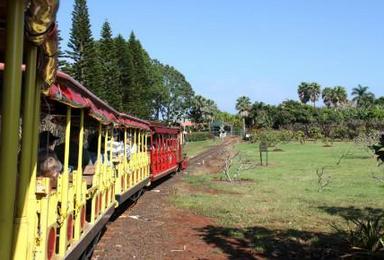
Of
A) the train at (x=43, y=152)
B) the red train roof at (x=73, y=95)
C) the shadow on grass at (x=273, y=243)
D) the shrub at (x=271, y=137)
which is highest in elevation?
the shrub at (x=271, y=137)

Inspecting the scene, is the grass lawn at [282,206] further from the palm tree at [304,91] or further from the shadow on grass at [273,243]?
the palm tree at [304,91]

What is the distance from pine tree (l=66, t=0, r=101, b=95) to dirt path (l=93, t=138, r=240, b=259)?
55.0 ft

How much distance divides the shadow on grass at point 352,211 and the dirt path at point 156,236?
3.12 meters

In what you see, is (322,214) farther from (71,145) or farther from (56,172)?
(56,172)

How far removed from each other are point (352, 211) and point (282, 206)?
1.71 m

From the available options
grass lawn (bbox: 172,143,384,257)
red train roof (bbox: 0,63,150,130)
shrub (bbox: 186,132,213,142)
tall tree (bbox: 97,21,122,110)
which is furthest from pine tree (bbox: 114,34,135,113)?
shrub (bbox: 186,132,213,142)

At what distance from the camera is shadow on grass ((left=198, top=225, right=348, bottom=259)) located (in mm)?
8625

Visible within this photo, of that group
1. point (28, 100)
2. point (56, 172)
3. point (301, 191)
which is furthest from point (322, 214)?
point (28, 100)

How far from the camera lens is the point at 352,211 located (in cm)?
1309

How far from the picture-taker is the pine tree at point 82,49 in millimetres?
29359

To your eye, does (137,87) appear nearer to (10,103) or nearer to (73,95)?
(73,95)

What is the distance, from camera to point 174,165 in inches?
956

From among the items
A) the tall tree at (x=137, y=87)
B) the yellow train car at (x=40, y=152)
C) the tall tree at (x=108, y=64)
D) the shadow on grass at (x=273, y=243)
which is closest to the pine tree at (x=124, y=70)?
the tall tree at (x=137, y=87)

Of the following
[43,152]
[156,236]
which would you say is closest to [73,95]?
[43,152]
